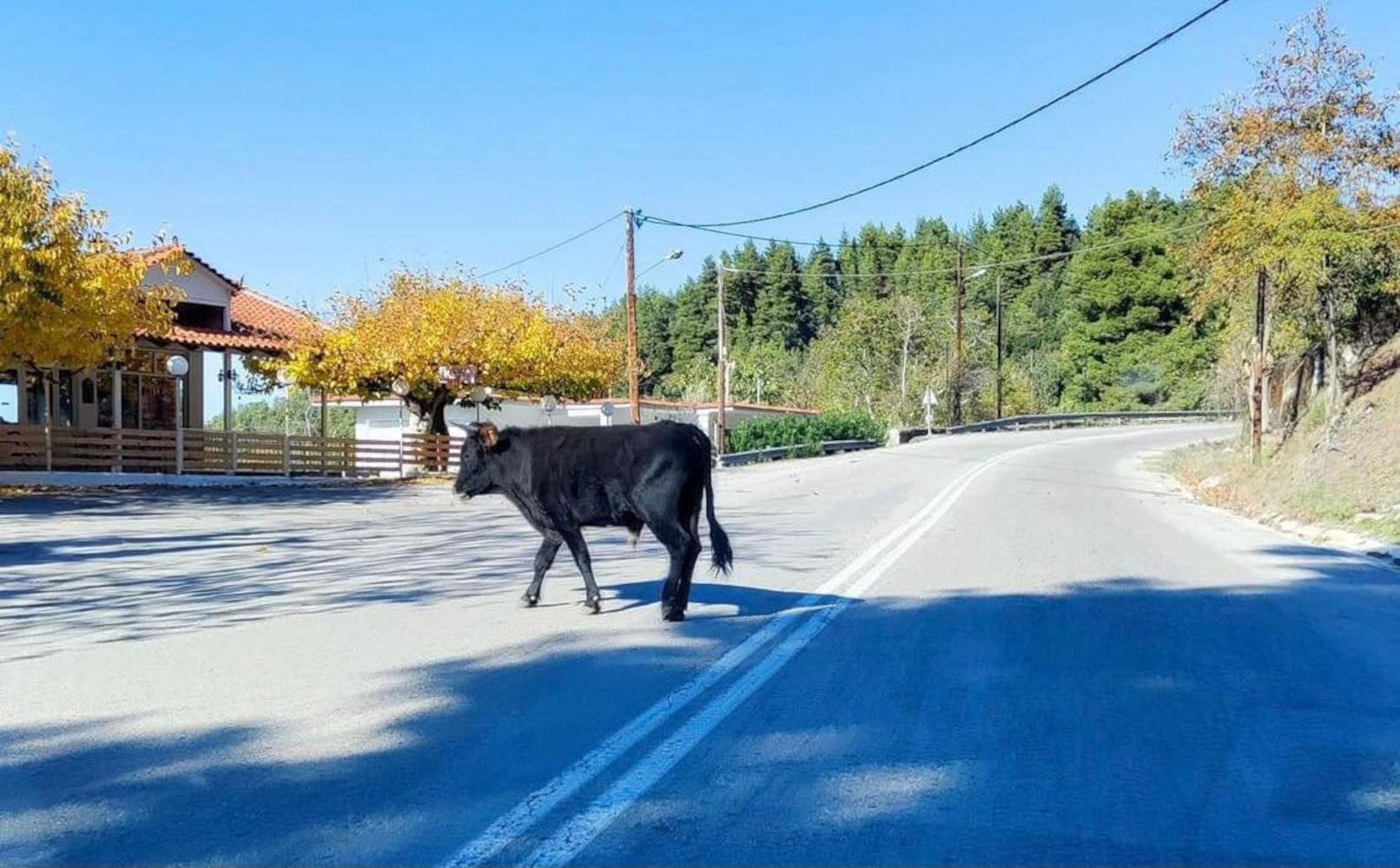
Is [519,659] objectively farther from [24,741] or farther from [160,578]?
[160,578]

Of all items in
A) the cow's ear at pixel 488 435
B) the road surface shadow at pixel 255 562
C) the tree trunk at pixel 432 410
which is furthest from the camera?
the tree trunk at pixel 432 410

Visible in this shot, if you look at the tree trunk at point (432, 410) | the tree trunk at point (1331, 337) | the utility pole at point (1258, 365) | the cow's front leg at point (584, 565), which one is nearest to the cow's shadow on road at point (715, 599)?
the cow's front leg at point (584, 565)

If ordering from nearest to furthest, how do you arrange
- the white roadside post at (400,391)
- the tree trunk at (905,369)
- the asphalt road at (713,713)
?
1. the asphalt road at (713,713)
2. the white roadside post at (400,391)
3. the tree trunk at (905,369)

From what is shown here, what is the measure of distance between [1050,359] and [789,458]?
39716mm

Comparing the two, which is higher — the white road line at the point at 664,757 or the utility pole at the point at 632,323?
the utility pole at the point at 632,323

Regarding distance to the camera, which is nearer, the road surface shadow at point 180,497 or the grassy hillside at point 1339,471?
the grassy hillside at point 1339,471

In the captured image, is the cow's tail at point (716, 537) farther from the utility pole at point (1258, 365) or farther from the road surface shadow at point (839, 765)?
the utility pole at point (1258, 365)

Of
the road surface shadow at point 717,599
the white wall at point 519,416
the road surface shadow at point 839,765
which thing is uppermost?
the white wall at point 519,416

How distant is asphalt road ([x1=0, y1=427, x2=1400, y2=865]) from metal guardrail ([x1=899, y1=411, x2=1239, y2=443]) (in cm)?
4733

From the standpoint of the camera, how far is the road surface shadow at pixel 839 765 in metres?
4.32

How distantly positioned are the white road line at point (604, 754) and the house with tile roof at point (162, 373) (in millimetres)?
24523

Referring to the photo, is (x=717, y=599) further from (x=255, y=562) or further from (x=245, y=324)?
(x=245, y=324)

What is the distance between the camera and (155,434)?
28.2 metres

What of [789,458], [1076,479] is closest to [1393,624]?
[1076,479]
